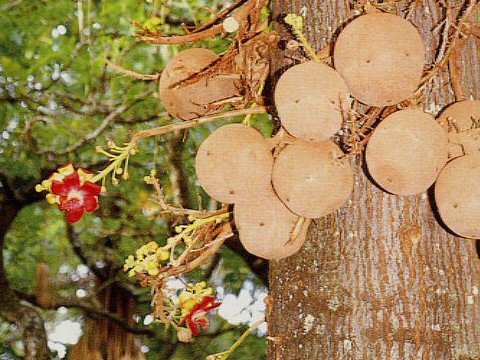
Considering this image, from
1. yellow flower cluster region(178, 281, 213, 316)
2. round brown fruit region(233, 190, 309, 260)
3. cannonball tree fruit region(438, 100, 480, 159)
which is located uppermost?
cannonball tree fruit region(438, 100, 480, 159)

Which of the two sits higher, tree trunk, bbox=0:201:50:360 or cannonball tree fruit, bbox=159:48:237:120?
cannonball tree fruit, bbox=159:48:237:120

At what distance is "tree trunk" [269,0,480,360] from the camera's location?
1.34m

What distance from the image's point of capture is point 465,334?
1342 mm

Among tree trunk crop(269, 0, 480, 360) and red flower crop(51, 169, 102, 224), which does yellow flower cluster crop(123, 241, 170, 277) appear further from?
tree trunk crop(269, 0, 480, 360)

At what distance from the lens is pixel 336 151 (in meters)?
1.35

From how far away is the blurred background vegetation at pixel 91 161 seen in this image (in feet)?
15.6

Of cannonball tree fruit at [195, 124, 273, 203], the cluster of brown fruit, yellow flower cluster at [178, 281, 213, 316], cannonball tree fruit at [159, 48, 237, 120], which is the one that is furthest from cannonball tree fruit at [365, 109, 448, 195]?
yellow flower cluster at [178, 281, 213, 316]

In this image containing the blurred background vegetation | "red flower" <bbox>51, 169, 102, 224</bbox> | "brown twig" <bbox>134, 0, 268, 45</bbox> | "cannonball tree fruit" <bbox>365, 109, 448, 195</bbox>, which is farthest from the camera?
the blurred background vegetation

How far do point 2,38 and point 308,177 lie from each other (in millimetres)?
4166

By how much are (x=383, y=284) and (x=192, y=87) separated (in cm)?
69

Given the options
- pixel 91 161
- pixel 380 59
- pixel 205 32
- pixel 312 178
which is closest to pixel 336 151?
pixel 312 178

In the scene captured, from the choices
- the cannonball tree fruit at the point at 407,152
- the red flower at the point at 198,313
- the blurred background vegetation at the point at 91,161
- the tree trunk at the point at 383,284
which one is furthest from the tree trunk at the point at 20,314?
the cannonball tree fruit at the point at 407,152

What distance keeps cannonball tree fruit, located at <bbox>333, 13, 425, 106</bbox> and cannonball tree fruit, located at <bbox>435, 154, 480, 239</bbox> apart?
0.18 m

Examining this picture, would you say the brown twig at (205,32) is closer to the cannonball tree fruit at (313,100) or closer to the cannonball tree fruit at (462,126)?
the cannonball tree fruit at (313,100)
